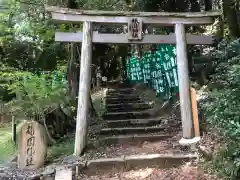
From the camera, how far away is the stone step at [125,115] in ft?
32.4

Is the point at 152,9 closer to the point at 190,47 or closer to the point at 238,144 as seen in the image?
the point at 190,47

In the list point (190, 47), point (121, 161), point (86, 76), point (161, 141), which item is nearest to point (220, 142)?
point (121, 161)

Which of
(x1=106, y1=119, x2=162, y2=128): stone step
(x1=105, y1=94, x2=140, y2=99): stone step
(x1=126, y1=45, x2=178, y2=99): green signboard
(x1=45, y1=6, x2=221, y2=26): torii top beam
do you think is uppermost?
(x1=45, y1=6, x2=221, y2=26): torii top beam

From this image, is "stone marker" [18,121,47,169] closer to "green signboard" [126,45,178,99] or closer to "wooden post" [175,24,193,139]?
"wooden post" [175,24,193,139]

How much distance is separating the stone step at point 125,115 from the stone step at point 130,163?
3.91 meters

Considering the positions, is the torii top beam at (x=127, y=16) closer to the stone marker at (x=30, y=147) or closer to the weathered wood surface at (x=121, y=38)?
the weathered wood surface at (x=121, y=38)

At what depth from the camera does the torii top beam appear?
22.0 ft

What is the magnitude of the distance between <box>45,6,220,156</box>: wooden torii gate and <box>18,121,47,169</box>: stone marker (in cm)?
78

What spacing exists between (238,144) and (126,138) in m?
4.02

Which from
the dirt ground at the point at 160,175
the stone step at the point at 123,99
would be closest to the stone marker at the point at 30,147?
the dirt ground at the point at 160,175

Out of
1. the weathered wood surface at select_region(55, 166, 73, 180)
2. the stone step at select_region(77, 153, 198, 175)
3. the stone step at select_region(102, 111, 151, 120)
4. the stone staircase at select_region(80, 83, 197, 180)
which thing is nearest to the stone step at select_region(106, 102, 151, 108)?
the stone staircase at select_region(80, 83, 197, 180)

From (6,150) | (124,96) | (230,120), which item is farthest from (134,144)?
(124,96)

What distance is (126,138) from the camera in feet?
25.0

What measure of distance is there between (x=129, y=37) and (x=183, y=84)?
5.03 ft
